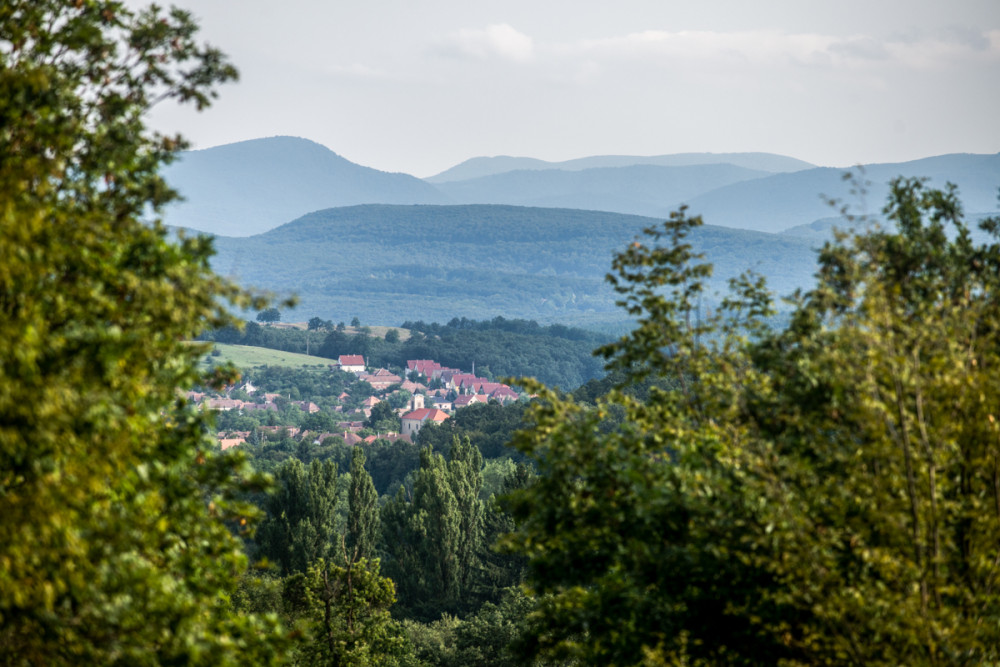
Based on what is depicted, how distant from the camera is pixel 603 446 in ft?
30.1

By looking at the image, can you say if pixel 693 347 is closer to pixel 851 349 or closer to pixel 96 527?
pixel 851 349

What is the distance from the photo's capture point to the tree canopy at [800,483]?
729cm

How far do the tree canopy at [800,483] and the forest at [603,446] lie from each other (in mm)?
39

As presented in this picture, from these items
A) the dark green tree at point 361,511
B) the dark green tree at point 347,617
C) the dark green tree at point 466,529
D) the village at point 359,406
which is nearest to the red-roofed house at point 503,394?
the village at point 359,406

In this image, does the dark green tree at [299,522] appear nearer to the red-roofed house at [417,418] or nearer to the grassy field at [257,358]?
the red-roofed house at [417,418]

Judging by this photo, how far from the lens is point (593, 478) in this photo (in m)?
8.95

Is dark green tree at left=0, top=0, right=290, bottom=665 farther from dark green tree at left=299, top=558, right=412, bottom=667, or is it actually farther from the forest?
dark green tree at left=299, top=558, right=412, bottom=667

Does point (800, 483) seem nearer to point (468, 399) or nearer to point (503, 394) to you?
point (468, 399)

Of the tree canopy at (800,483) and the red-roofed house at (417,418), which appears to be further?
the red-roofed house at (417,418)

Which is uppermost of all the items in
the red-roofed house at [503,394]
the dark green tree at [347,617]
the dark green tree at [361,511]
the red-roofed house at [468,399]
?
the dark green tree at [347,617]

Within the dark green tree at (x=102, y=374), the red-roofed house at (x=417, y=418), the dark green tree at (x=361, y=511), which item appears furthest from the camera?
the red-roofed house at (x=417, y=418)

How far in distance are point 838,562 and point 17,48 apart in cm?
838

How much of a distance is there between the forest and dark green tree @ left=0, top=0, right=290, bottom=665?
0.02 metres

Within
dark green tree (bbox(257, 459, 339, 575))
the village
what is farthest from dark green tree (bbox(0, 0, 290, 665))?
the village
